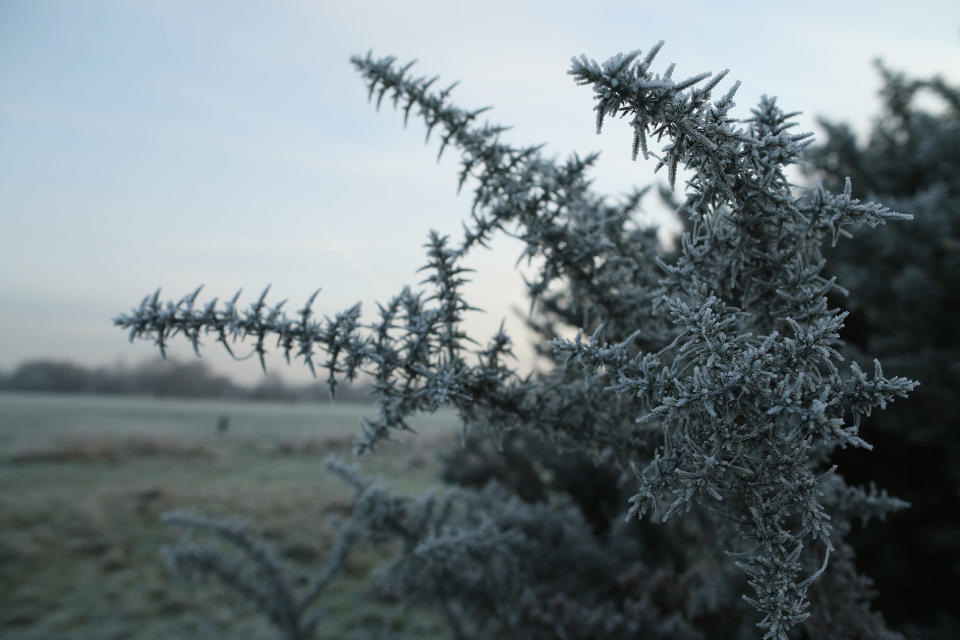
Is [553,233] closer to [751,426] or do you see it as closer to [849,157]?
[751,426]

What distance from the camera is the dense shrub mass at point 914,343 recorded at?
11.2ft

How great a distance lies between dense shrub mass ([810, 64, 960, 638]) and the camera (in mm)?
3406

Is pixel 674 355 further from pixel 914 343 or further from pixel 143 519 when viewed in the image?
pixel 143 519

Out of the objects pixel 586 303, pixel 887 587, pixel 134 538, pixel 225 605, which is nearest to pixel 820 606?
pixel 586 303

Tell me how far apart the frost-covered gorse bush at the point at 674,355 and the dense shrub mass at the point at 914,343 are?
1953mm

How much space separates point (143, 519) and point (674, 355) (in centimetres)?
721

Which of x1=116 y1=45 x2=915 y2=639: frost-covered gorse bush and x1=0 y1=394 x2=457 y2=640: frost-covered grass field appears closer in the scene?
x1=116 y1=45 x2=915 y2=639: frost-covered gorse bush

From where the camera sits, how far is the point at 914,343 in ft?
11.8

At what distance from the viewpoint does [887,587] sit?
3.94m

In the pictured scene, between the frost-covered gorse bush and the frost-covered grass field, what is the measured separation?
402 millimetres

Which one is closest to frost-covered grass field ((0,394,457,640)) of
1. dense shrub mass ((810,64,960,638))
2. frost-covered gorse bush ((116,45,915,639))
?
frost-covered gorse bush ((116,45,915,639))

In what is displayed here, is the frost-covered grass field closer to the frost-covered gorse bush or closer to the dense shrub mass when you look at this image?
the frost-covered gorse bush

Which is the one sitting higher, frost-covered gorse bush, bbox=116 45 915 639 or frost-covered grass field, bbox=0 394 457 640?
frost-covered gorse bush, bbox=116 45 915 639

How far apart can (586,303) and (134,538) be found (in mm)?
6502
